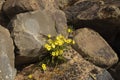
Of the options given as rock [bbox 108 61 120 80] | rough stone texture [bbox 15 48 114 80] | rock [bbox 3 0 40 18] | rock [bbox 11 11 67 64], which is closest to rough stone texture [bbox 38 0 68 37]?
rock [bbox 11 11 67 64]

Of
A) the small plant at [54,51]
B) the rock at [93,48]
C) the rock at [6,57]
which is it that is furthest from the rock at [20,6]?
the rock at [93,48]

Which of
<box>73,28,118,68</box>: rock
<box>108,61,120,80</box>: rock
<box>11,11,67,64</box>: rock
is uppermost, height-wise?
<box>11,11,67,64</box>: rock

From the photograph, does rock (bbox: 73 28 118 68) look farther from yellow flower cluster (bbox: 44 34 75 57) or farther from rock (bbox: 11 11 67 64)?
rock (bbox: 11 11 67 64)

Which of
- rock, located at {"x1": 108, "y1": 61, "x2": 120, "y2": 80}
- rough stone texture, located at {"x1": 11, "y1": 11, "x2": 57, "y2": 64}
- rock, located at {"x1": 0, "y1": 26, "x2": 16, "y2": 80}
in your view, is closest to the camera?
rock, located at {"x1": 0, "y1": 26, "x2": 16, "y2": 80}

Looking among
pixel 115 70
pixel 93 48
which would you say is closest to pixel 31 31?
pixel 93 48

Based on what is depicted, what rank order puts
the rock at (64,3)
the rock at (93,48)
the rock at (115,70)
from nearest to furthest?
the rock at (93,48)
the rock at (115,70)
the rock at (64,3)

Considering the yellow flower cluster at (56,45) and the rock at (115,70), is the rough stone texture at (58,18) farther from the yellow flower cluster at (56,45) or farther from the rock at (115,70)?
the rock at (115,70)

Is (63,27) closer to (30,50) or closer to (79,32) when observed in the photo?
(79,32)

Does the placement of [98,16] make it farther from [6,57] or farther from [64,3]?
[6,57]
